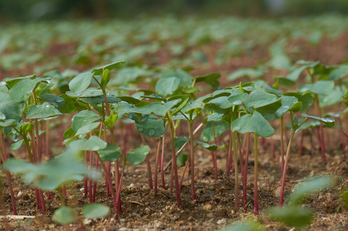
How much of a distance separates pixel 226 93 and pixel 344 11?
18.4 metres

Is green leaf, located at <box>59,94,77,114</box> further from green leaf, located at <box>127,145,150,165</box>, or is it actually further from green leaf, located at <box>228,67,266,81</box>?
green leaf, located at <box>228,67,266,81</box>

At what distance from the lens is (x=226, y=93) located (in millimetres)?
1241

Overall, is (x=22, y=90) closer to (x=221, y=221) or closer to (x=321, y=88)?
(x=221, y=221)

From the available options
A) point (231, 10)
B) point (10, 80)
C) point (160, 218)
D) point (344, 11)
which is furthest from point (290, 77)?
point (344, 11)

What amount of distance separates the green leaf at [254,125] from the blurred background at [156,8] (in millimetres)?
12612

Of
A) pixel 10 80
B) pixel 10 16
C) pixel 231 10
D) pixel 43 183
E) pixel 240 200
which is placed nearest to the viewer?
pixel 43 183

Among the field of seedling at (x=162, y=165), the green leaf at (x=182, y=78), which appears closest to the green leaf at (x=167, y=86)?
the field of seedling at (x=162, y=165)

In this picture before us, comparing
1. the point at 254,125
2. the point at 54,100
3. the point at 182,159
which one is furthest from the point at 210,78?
the point at 54,100

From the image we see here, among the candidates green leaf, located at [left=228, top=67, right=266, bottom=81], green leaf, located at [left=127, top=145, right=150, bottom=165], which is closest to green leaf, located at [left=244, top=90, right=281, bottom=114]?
green leaf, located at [left=127, top=145, right=150, bottom=165]

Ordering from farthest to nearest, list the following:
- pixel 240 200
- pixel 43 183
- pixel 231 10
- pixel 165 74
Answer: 1. pixel 231 10
2. pixel 165 74
3. pixel 240 200
4. pixel 43 183

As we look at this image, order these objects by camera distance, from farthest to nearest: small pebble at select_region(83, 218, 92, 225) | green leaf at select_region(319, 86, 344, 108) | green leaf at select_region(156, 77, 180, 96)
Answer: green leaf at select_region(319, 86, 344, 108) → green leaf at select_region(156, 77, 180, 96) → small pebble at select_region(83, 218, 92, 225)

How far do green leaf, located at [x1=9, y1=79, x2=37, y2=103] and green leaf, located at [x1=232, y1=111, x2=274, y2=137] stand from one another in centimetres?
67

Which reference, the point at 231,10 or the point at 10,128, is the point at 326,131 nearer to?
the point at 10,128

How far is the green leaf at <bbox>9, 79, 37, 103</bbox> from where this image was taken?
3.68 feet
